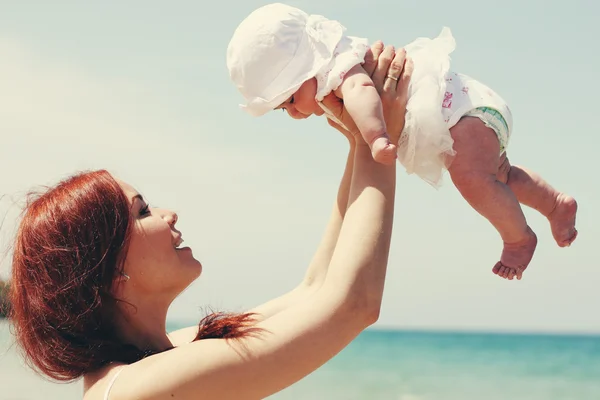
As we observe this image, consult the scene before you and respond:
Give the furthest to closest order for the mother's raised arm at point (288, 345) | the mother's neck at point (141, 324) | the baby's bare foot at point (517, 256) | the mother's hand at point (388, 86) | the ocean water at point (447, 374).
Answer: the ocean water at point (447, 374)
the baby's bare foot at point (517, 256)
the mother's hand at point (388, 86)
the mother's neck at point (141, 324)
the mother's raised arm at point (288, 345)

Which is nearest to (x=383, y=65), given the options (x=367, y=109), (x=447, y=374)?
(x=367, y=109)

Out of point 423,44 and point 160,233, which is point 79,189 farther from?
point 423,44

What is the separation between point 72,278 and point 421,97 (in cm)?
130

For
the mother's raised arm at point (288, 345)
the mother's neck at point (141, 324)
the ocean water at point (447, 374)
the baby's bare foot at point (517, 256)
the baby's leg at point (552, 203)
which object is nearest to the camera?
the mother's raised arm at point (288, 345)

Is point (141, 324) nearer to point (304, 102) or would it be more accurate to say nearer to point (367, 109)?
point (367, 109)

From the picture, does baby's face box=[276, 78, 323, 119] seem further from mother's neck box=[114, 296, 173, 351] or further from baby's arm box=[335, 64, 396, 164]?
mother's neck box=[114, 296, 173, 351]

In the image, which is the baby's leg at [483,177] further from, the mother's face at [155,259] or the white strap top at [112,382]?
the white strap top at [112,382]

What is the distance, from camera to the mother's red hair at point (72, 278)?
2279 millimetres

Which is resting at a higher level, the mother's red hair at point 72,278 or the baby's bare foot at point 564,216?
the baby's bare foot at point 564,216

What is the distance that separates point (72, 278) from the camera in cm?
227

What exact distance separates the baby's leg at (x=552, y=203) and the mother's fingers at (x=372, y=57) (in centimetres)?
89

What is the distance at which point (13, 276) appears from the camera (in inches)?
93.0

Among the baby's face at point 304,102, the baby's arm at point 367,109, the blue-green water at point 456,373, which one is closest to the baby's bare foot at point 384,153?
the baby's arm at point 367,109

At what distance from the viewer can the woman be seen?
6.84 feet
